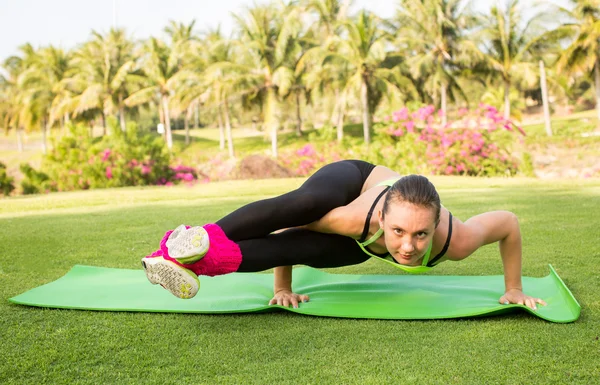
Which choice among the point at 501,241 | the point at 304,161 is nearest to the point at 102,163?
the point at 304,161

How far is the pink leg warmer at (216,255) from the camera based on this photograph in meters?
2.91

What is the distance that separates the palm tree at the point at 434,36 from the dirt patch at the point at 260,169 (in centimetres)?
1977

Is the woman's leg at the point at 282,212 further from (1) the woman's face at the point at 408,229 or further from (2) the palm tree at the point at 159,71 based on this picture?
(2) the palm tree at the point at 159,71

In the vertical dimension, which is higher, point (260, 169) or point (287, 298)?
point (287, 298)

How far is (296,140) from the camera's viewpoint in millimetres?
39625

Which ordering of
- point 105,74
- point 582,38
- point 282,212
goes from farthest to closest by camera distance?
point 105,74, point 582,38, point 282,212

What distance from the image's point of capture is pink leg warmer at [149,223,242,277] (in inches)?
115

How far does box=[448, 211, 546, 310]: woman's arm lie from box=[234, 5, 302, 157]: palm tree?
31.1 m

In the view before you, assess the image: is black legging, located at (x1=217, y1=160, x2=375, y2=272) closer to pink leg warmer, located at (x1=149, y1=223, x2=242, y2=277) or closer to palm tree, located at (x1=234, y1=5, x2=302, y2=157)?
pink leg warmer, located at (x1=149, y1=223, x2=242, y2=277)

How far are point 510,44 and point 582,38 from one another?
5194 mm

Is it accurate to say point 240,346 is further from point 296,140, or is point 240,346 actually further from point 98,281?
point 296,140

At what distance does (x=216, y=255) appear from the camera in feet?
9.60

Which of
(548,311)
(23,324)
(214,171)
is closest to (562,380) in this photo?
(548,311)

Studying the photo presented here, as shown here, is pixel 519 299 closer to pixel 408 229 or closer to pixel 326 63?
pixel 408 229
